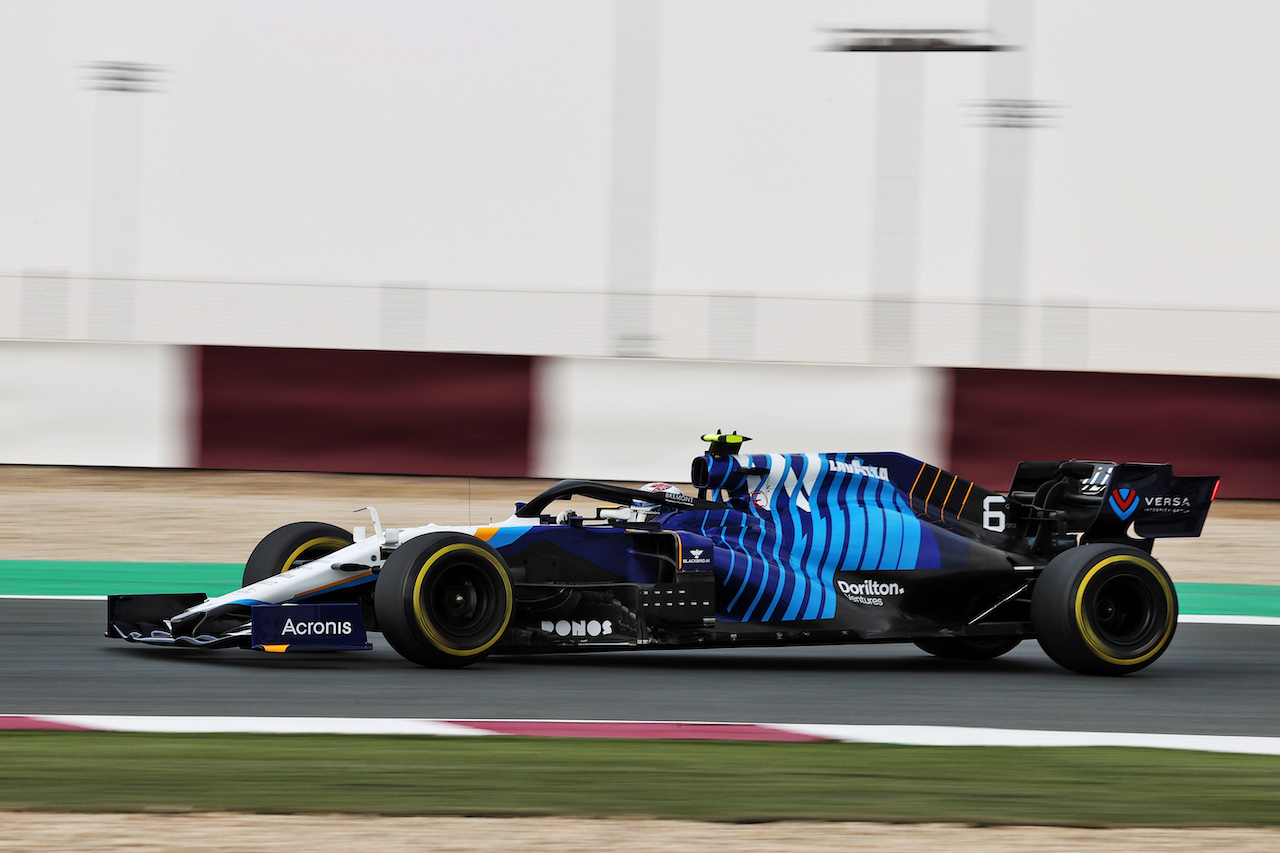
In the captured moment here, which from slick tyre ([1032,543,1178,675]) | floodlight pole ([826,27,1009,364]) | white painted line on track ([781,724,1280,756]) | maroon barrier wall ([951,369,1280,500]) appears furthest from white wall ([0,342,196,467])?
white painted line on track ([781,724,1280,756])

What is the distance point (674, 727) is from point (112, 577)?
655 cm

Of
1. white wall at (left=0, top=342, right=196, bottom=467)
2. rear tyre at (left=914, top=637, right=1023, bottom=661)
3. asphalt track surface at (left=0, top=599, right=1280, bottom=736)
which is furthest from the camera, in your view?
white wall at (left=0, top=342, right=196, bottom=467)

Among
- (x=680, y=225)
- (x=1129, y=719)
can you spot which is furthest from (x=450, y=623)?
(x=680, y=225)

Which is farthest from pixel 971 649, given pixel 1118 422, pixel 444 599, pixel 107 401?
pixel 107 401

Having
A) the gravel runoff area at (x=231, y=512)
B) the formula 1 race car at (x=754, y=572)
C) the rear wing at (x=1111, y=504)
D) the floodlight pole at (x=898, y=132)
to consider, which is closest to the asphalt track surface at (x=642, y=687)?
the formula 1 race car at (x=754, y=572)

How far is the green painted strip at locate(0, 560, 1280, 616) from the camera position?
10.7 meters

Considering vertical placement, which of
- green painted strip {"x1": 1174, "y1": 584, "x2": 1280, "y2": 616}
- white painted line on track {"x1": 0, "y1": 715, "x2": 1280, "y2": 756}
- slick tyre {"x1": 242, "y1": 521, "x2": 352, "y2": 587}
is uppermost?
slick tyre {"x1": 242, "y1": 521, "x2": 352, "y2": 587}

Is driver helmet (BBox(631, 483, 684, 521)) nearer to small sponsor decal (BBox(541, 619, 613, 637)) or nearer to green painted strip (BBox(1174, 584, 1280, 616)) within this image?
small sponsor decal (BBox(541, 619, 613, 637))

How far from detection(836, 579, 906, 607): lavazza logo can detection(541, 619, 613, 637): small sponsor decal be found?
3.83 feet

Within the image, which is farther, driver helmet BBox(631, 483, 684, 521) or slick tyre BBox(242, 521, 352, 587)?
driver helmet BBox(631, 483, 684, 521)

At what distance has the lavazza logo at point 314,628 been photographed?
22.4 ft

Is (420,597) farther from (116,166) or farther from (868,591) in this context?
(116,166)

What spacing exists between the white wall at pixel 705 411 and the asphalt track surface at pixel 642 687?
20.3 ft

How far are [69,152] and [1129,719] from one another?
52.2 ft
